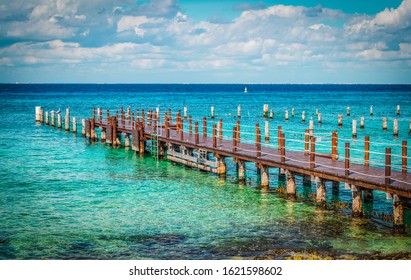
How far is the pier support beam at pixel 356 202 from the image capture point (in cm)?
1620

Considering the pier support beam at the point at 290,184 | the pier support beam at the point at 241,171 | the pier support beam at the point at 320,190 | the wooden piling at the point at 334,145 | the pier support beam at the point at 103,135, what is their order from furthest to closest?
the pier support beam at the point at 103,135 < the pier support beam at the point at 241,171 < the pier support beam at the point at 290,184 < the wooden piling at the point at 334,145 < the pier support beam at the point at 320,190

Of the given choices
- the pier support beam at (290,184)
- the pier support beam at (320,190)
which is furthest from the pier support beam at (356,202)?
the pier support beam at (290,184)

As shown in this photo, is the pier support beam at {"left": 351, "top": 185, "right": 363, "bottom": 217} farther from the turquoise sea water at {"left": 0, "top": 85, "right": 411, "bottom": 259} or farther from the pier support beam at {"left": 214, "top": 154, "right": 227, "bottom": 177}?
the pier support beam at {"left": 214, "top": 154, "right": 227, "bottom": 177}

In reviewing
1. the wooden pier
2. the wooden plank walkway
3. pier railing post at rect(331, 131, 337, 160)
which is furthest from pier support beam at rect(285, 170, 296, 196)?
pier railing post at rect(331, 131, 337, 160)

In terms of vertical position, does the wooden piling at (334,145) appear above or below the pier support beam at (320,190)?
above

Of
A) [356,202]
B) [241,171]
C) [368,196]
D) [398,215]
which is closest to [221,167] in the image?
[241,171]

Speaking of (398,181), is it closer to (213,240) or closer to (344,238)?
(344,238)

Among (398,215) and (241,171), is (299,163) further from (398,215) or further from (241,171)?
(398,215)

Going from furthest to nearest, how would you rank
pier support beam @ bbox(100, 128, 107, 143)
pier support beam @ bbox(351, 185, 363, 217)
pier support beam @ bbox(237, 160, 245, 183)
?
pier support beam @ bbox(100, 128, 107, 143) → pier support beam @ bbox(237, 160, 245, 183) → pier support beam @ bbox(351, 185, 363, 217)

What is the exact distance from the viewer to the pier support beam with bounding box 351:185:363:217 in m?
16.2

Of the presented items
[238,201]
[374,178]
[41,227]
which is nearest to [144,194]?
[238,201]

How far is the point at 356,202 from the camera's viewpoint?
16344mm

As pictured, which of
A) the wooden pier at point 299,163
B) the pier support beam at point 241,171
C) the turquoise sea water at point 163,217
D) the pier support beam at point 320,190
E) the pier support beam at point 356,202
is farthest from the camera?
the pier support beam at point 241,171

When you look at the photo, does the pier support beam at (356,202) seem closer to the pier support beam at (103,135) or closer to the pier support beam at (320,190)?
the pier support beam at (320,190)
